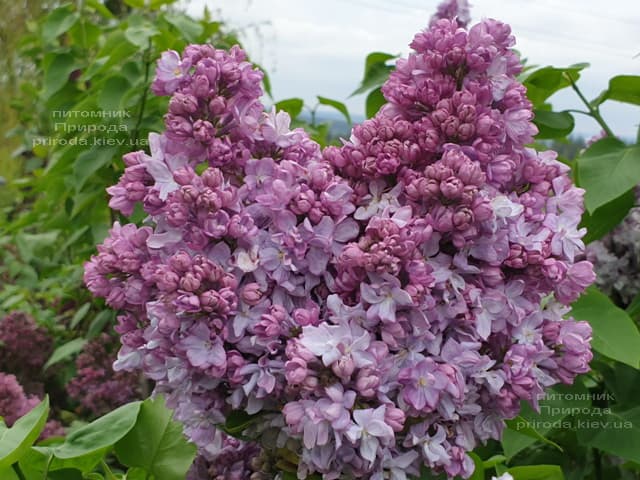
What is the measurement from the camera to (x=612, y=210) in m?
1.31

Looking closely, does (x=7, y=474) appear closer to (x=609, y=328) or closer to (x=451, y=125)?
(x=451, y=125)

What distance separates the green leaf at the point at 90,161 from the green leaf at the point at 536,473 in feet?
2.88

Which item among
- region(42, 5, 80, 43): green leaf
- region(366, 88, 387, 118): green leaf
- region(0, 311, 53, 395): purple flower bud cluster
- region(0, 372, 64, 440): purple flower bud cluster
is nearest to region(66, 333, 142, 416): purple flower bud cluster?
region(0, 311, 53, 395): purple flower bud cluster

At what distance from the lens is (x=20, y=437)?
0.69m

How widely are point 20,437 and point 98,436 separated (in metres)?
0.08

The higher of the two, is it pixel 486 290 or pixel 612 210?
pixel 486 290

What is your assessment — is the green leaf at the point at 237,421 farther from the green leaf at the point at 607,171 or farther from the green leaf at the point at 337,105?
the green leaf at the point at 337,105

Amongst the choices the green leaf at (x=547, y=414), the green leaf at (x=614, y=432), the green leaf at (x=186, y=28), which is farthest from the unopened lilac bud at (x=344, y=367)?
the green leaf at (x=186, y=28)

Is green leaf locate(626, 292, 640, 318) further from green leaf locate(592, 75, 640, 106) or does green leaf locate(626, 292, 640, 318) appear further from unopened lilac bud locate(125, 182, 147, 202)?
unopened lilac bud locate(125, 182, 147, 202)

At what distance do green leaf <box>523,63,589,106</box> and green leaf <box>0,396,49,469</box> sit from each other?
0.86 meters

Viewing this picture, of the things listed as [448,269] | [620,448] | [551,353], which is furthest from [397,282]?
[620,448]

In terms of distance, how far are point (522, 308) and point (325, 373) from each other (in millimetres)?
221

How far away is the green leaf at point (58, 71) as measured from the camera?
1773 millimetres

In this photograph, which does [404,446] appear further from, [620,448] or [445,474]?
[620,448]
